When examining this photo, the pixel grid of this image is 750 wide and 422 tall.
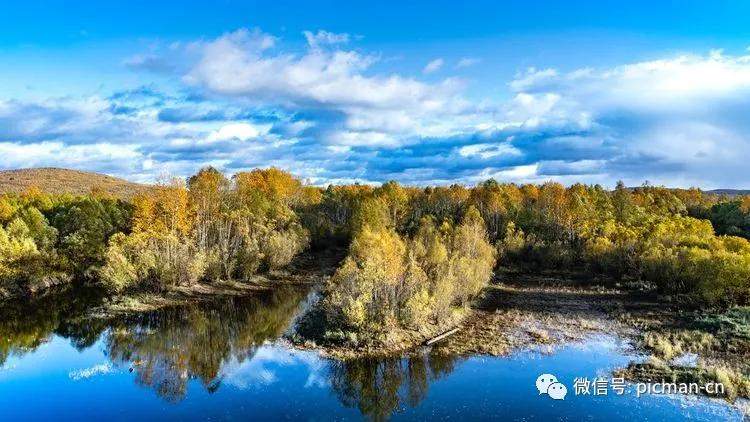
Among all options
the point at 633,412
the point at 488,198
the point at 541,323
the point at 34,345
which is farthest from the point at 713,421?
the point at 488,198

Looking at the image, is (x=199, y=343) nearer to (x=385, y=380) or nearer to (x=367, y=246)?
(x=367, y=246)

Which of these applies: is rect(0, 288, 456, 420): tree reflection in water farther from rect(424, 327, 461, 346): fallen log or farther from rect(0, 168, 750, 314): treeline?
rect(0, 168, 750, 314): treeline

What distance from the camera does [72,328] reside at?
161 feet

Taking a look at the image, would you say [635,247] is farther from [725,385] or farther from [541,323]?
[725,385]

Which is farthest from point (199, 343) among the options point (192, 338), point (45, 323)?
point (45, 323)

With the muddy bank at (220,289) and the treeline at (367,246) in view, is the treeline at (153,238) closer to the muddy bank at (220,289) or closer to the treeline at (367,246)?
the treeline at (367,246)

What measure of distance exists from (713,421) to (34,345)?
50298 millimetres

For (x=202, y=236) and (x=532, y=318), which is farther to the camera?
(x=202, y=236)

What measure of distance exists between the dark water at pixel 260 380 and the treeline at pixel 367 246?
755 cm

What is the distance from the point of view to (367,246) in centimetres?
4806

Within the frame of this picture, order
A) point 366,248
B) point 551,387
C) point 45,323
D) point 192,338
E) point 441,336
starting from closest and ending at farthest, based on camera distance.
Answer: point 551,387 < point 441,336 < point 192,338 < point 366,248 < point 45,323

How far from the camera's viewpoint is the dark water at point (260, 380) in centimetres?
3084

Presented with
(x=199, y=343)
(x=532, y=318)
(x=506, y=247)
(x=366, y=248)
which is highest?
(x=366, y=248)

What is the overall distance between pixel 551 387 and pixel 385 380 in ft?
36.3
